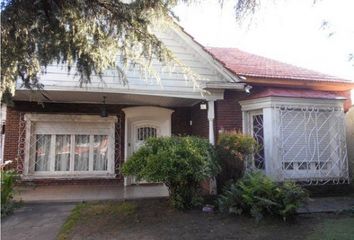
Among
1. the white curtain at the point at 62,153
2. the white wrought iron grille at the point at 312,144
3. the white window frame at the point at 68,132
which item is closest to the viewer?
the white wrought iron grille at the point at 312,144

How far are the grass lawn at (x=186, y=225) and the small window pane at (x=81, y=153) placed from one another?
399 centimetres

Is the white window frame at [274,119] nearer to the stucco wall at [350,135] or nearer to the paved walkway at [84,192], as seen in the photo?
the stucco wall at [350,135]

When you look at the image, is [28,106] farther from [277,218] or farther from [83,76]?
[277,218]

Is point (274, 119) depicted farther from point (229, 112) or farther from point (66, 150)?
point (66, 150)

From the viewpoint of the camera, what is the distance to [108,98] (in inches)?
419

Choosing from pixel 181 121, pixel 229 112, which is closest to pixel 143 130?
pixel 181 121

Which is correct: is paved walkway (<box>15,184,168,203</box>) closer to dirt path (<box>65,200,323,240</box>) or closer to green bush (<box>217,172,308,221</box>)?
dirt path (<box>65,200,323,240</box>)

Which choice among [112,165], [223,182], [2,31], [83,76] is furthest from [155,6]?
[112,165]

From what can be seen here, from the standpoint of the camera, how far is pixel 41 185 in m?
10.8

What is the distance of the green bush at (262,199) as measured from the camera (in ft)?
20.8

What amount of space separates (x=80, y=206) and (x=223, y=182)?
3.72 m

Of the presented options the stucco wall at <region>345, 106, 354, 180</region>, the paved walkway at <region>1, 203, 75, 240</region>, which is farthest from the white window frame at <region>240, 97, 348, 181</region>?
the paved walkway at <region>1, 203, 75, 240</region>

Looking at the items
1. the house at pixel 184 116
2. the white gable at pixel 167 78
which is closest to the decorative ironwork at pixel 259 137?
the house at pixel 184 116

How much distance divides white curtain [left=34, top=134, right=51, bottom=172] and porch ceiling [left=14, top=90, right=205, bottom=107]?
1356 mm
